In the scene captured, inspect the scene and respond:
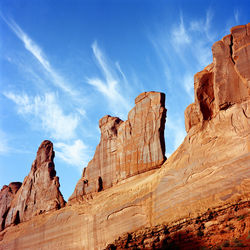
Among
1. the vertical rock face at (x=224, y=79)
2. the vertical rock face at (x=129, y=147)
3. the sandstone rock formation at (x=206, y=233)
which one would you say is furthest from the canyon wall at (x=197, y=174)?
the sandstone rock formation at (x=206, y=233)

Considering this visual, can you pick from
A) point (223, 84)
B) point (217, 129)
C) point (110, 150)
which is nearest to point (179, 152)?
point (217, 129)

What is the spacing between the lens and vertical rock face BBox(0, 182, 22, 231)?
125 feet

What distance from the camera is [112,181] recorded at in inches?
1153

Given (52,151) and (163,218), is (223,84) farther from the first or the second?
(52,151)

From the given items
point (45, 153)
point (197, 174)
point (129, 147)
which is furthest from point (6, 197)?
point (197, 174)

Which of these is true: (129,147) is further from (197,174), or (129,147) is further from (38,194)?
(38,194)

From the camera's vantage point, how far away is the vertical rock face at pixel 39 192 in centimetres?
3434

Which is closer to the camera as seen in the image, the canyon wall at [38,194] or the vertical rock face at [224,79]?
the vertical rock face at [224,79]

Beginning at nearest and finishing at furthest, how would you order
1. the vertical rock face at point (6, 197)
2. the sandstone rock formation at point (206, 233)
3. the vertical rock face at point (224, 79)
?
the sandstone rock formation at point (206, 233)
the vertical rock face at point (224, 79)
the vertical rock face at point (6, 197)

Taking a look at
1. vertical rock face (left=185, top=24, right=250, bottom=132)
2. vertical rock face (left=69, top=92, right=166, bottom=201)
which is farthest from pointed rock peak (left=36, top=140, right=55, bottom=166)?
vertical rock face (left=185, top=24, right=250, bottom=132)

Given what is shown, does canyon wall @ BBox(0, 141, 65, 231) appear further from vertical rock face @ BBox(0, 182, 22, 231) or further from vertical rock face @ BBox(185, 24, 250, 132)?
vertical rock face @ BBox(185, 24, 250, 132)

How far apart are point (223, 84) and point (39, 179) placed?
2005 centimetres

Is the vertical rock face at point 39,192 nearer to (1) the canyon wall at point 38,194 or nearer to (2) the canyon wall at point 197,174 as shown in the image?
(1) the canyon wall at point 38,194

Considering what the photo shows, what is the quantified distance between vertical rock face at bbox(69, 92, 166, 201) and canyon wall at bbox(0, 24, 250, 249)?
0.22 meters
